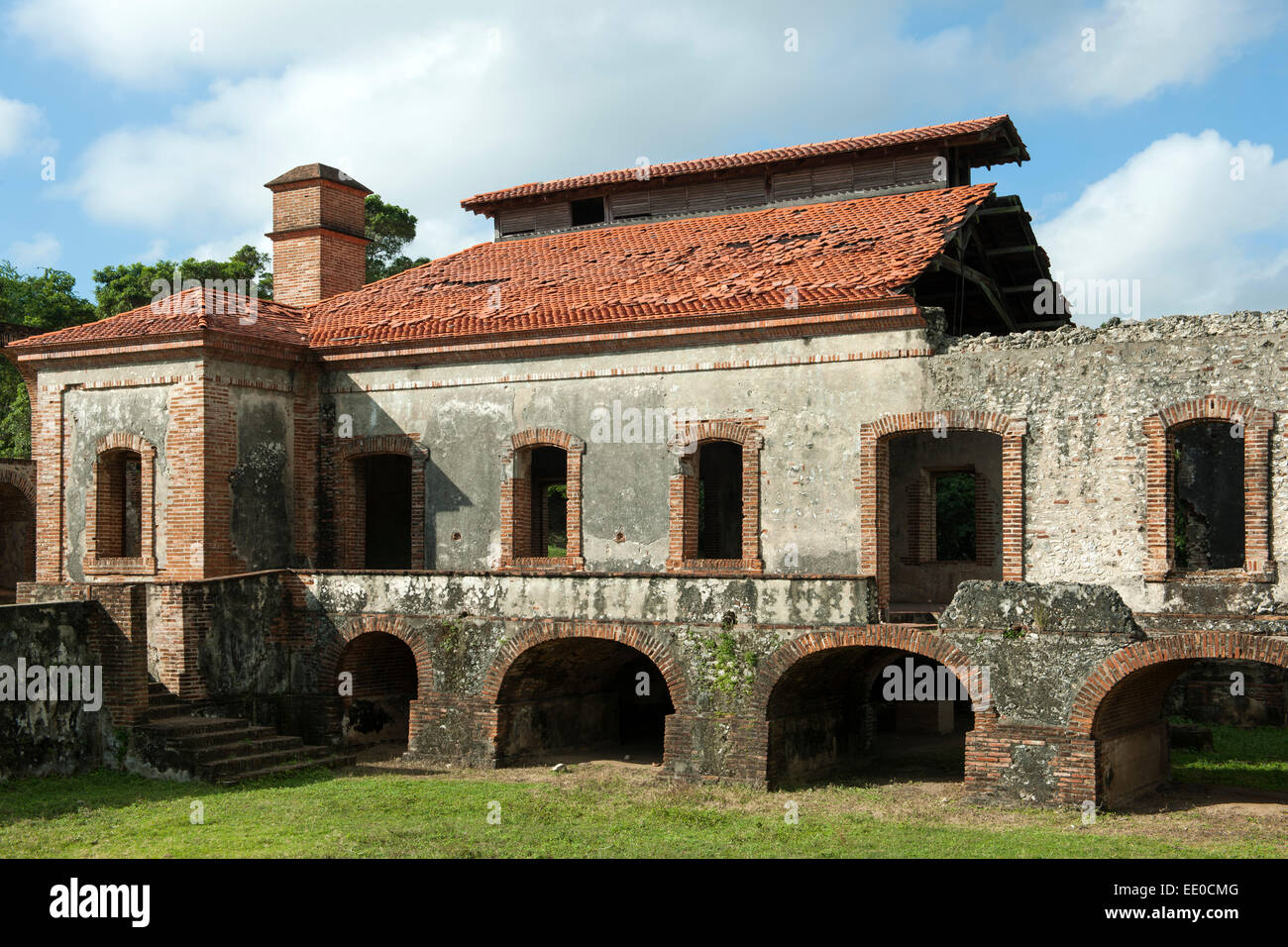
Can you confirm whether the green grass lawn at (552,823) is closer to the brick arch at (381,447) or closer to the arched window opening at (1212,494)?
the brick arch at (381,447)

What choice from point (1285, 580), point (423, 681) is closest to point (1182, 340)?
point (1285, 580)

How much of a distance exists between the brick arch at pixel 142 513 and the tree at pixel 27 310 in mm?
16839

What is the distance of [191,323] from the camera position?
64.0 ft

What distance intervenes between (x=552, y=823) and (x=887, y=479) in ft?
20.7

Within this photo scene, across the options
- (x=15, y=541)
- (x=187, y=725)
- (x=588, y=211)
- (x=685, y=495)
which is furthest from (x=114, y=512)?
(x=588, y=211)

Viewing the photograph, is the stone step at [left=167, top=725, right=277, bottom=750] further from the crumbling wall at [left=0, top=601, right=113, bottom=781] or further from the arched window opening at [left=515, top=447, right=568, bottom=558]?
the arched window opening at [left=515, top=447, right=568, bottom=558]

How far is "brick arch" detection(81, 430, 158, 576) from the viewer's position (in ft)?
64.8

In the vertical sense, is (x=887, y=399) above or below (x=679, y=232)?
below

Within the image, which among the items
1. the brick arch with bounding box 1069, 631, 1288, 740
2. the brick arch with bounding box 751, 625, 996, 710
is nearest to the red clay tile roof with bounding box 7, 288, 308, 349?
the brick arch with bounding box 751, 625, 996, 710

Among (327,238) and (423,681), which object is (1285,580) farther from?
(327,238)

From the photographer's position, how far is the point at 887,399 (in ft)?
56.9

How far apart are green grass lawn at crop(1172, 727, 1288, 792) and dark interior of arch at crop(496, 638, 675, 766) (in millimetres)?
7312
